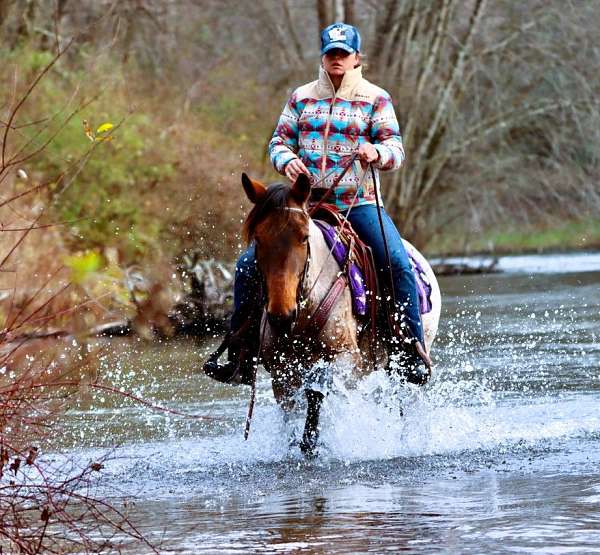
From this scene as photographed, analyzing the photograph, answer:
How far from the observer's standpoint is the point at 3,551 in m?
5.58

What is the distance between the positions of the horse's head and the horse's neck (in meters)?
0.18

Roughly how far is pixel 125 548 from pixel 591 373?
22.4 feet

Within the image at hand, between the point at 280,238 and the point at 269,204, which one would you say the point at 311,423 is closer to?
the point at 280,238

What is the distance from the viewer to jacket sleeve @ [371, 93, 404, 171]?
334 inches

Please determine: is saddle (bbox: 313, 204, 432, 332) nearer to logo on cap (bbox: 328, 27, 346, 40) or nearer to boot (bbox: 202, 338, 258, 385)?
boot (bbox: 202, 338, 258, 385)

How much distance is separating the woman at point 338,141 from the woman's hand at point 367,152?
19 mm

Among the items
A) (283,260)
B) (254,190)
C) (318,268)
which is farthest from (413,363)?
(254,190)

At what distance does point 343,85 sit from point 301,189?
3.59ft

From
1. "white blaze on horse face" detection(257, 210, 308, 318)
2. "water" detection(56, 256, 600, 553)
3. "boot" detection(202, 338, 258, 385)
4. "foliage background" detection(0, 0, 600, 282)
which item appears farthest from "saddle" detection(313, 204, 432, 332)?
"foliage background" detection(0, 0, 600, 282)

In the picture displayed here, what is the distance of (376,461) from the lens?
810 centimetres

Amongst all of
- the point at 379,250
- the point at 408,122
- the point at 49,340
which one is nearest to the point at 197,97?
the point at 408,122

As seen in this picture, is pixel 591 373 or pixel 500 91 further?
→ pixel 500 91

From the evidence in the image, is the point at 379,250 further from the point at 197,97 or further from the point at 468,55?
the point at 468,55

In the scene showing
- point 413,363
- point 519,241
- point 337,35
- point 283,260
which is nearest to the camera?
point 283,260
